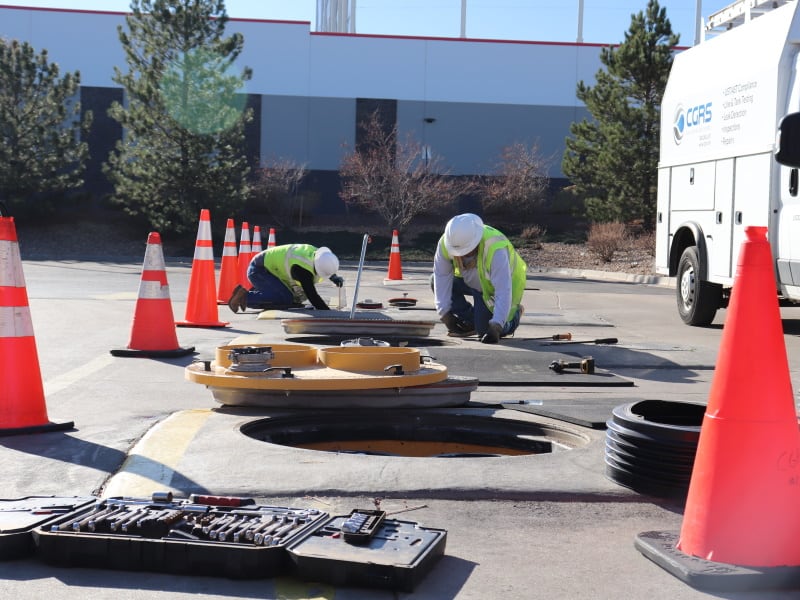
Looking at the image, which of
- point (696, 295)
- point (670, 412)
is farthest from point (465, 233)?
point (670, 412)

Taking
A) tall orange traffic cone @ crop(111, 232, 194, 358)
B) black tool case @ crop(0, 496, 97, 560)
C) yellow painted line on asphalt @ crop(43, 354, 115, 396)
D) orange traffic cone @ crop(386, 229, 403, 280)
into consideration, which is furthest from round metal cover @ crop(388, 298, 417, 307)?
black tool case @ crop(0, 496, 97, 560)

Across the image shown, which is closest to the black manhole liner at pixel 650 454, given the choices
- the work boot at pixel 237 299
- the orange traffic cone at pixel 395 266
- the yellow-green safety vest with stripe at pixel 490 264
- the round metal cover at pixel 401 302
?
the yellow-green safety vest with stripe at pixel 490 264

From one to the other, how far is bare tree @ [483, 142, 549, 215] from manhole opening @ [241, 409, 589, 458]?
31.8 m

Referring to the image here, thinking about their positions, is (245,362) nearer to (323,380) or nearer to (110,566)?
(323,380)

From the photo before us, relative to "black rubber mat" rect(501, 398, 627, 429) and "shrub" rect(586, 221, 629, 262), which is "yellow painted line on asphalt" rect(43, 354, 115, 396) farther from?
"shrub" rect(586, 221, 629, 262)

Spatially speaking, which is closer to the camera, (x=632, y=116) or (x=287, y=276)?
(x=287, y=276)

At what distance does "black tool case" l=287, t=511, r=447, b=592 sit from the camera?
3.18 m

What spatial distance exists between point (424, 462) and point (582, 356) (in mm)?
4531

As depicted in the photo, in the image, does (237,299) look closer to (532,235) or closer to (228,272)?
(228,272)

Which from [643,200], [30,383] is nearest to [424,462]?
[30,383]

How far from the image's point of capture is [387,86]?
134 ft

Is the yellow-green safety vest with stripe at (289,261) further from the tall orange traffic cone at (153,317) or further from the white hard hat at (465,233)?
the tall orange traffic cone at (153,317)

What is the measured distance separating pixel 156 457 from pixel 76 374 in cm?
312

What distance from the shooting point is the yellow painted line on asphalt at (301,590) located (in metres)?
3.14
